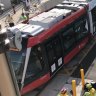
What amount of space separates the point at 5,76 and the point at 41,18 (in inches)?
384

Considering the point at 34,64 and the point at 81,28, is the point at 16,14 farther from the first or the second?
the point at 34,64

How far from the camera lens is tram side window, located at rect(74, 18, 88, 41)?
13141 mm

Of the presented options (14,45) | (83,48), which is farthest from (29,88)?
(14,45)

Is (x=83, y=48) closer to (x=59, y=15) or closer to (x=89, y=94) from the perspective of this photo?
(x=59, y=15)

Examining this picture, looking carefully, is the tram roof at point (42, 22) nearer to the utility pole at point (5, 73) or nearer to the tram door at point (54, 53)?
the tram door at point (54, 53)

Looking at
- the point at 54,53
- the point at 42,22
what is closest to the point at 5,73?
the point at 54,53

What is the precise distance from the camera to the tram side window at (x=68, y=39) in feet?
39.3

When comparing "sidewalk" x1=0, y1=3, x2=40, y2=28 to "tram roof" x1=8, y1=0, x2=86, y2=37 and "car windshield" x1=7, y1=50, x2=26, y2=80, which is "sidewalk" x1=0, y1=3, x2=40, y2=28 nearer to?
"tram roof" x1=8, y1=0, x2=86, y2=37

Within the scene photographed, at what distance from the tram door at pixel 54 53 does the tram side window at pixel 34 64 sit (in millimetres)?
600

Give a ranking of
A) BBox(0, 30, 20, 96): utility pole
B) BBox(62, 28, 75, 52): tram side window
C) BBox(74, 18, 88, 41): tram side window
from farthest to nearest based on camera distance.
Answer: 1. BBox(74, 18, 88, 41): tram side window
2. BBox(62, 28, 75, 52): tram side window
3. BBox(0, 30, 20, 96): utility pole

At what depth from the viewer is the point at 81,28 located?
44.9ft

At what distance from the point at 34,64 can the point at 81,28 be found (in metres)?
4.59

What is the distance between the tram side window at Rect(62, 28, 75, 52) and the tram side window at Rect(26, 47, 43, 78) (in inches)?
88.7

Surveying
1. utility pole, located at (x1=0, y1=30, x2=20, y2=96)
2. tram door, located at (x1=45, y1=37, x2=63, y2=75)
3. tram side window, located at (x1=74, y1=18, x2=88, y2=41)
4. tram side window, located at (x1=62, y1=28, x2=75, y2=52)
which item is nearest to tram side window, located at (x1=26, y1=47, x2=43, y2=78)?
tram door, located at (x1=45, y1=37, x2=63, y2=75)
